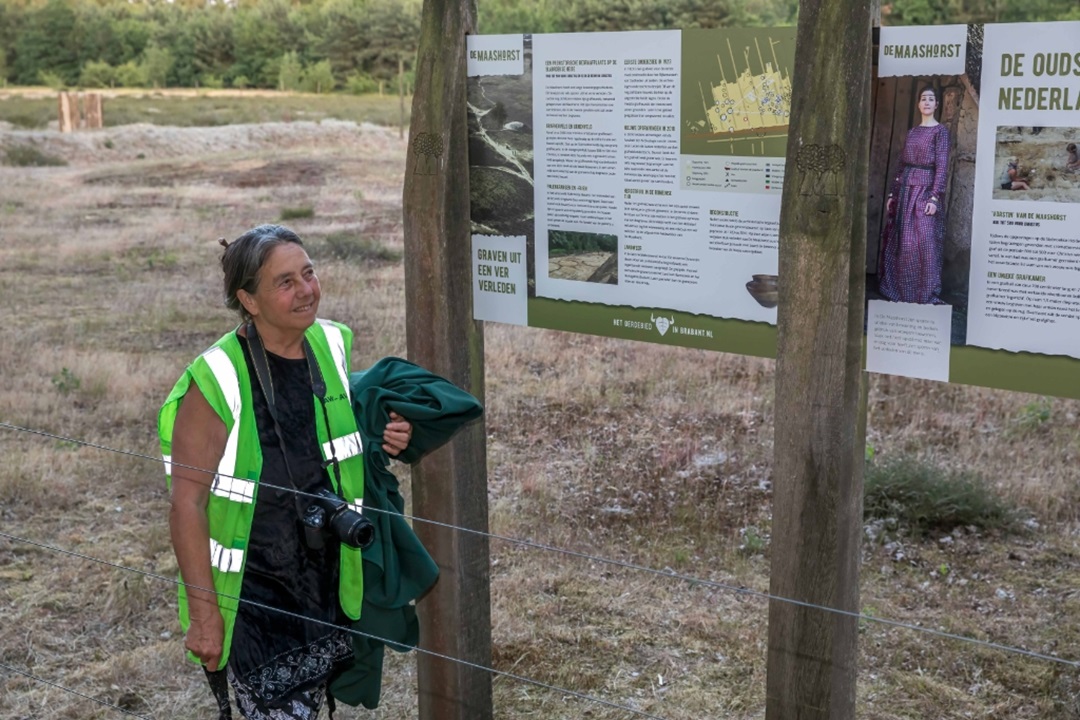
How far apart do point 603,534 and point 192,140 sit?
3451cm

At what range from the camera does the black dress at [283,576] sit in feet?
10.6

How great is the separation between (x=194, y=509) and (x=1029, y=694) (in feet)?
10.7

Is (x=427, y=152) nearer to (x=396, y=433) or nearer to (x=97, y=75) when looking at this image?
(x=396, y=433)

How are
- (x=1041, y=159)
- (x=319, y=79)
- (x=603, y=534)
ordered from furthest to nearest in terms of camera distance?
1. (x=319, y=79)
2. (x=603, y=534)
3. (x=1041, y=159)

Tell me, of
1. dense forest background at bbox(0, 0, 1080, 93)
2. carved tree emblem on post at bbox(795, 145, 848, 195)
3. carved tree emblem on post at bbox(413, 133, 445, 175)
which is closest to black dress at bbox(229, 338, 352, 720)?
carved tree emblem on post at bbox(413, 133, 445, 175)

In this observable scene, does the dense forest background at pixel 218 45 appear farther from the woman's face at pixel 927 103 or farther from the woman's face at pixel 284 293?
the woman's face at pixel 927 103

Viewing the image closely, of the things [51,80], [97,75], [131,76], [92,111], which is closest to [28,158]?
[92,111]

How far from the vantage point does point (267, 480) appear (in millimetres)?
3217

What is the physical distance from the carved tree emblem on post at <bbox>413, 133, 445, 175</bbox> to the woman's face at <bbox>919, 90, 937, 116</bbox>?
1.39 meters

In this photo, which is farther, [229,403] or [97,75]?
[97,75]

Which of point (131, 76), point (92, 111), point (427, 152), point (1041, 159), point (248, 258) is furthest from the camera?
point (131, 76)

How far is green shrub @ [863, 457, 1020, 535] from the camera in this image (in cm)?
630

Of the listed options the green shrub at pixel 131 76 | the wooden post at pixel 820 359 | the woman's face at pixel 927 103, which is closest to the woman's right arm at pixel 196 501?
the wooden post at pixel 820 359

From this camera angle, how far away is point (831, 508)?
285 cm
